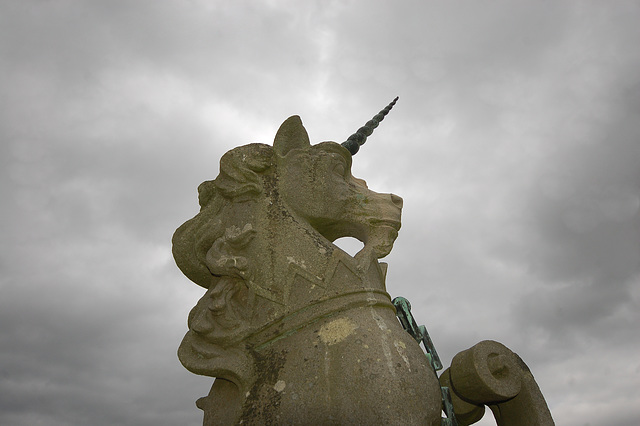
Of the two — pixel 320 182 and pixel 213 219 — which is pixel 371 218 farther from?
pixel 213 219

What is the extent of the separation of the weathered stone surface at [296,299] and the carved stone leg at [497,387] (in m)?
0.36

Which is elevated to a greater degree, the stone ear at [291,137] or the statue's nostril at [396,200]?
the stone ear at [291,137]

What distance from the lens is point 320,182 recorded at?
416 centimetres

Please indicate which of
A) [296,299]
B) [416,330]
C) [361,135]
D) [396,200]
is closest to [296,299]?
[296,299]

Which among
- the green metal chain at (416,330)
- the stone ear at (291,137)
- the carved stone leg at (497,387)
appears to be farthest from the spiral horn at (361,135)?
the carved stone leg at (497,387)

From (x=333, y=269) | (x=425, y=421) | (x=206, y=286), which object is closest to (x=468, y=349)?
(x=425, y=421)

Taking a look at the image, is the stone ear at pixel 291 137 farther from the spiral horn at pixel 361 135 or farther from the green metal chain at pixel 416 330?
the green metal chain at pixel 416 330

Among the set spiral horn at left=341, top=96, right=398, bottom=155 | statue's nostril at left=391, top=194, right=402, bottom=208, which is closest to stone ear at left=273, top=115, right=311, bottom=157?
spiral horn at left=341, top=96, right=398, bottom=155

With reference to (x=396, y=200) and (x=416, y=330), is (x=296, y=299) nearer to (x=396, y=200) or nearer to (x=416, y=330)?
(x=416, y=330)

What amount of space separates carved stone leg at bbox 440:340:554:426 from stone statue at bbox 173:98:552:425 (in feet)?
1.18

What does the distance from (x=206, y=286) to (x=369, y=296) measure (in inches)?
60.7

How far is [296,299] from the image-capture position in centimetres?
362

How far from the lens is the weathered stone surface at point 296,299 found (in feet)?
10.4

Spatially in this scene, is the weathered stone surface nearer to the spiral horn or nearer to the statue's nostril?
the statue's nostril
